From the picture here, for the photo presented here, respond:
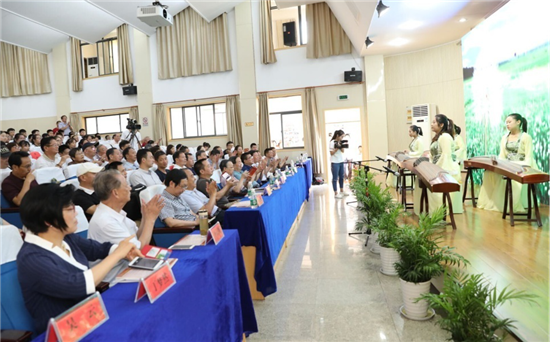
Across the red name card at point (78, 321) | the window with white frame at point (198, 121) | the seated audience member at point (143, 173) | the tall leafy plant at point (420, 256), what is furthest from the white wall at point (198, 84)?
the red name card at point (78, 321)

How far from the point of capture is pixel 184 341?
1350mm

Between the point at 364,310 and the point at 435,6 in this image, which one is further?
the point at 435,6

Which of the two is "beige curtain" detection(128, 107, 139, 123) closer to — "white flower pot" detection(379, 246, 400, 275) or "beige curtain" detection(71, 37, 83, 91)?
"beige curtain" detection(71, 37, 83, 91)

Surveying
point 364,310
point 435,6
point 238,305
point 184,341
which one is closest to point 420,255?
point 364,310

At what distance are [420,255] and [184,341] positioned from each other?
67.0 inches

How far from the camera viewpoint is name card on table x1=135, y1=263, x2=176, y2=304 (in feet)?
4.01

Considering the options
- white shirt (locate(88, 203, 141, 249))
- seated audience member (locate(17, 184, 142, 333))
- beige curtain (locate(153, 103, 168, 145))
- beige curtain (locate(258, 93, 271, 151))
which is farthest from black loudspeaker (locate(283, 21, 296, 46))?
seated audience member (locate(17, 184, 142, 333))

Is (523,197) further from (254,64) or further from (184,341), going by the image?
(254,64)

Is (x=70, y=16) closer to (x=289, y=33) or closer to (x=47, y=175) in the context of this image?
(x=289, y=33)

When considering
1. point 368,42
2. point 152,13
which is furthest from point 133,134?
point 368,42

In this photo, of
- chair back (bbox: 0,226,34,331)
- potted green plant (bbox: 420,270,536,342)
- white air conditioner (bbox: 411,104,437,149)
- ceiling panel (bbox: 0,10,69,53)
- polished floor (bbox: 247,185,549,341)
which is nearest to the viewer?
chair back (bbox: 0,226,34,331)

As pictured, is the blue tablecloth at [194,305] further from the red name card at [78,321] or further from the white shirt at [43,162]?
the white shirt at [43,162]

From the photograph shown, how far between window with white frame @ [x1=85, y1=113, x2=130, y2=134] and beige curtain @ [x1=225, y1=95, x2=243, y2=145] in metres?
3.63

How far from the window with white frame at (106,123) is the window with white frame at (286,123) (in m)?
4.88
